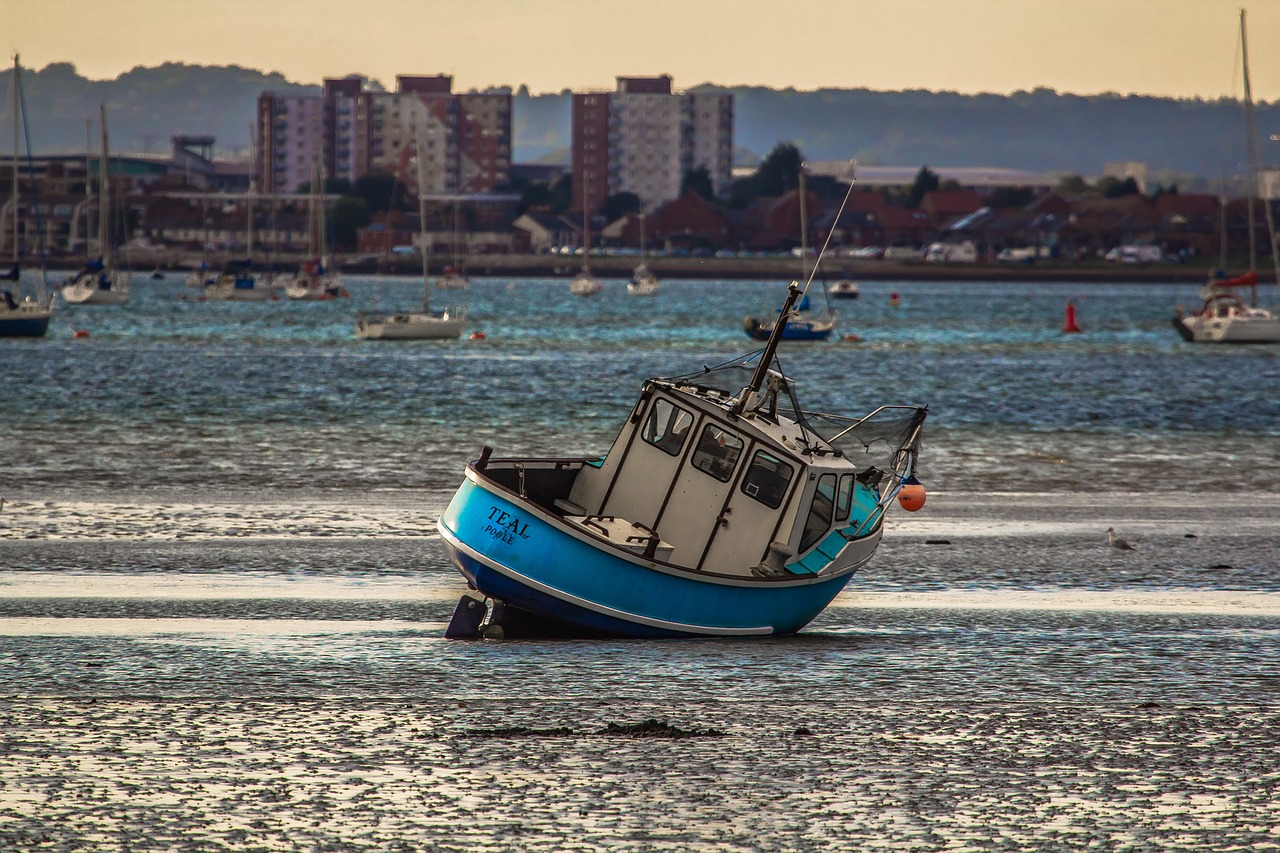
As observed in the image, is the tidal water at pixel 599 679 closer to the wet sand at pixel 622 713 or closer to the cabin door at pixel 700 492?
the wet sand at pixel 622 713

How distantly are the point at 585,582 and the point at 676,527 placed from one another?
5.93 feet

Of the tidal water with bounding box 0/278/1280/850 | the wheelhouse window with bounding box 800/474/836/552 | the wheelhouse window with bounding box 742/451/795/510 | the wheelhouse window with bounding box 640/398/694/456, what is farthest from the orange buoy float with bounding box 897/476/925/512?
the wheelhouse window with bounding box 640/398/694/456

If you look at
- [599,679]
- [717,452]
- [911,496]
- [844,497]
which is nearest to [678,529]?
[717,452]

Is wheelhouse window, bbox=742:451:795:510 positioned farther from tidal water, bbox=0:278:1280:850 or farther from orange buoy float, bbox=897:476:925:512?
orange buoy float, bbox=897:476:925:512

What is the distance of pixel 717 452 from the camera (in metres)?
18.0

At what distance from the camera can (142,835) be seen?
11.5 m

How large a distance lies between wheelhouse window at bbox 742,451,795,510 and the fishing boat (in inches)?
0.4

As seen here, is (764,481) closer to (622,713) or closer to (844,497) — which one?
(844,497)

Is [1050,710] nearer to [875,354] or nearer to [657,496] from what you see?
[657,496]

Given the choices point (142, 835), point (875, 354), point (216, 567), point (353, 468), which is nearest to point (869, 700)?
point (142, 835)

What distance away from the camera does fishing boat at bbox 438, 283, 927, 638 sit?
1670cm

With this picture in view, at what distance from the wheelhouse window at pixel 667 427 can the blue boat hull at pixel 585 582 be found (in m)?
1.87

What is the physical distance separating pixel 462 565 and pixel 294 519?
966 centimetres

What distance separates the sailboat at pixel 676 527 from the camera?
658 inches
